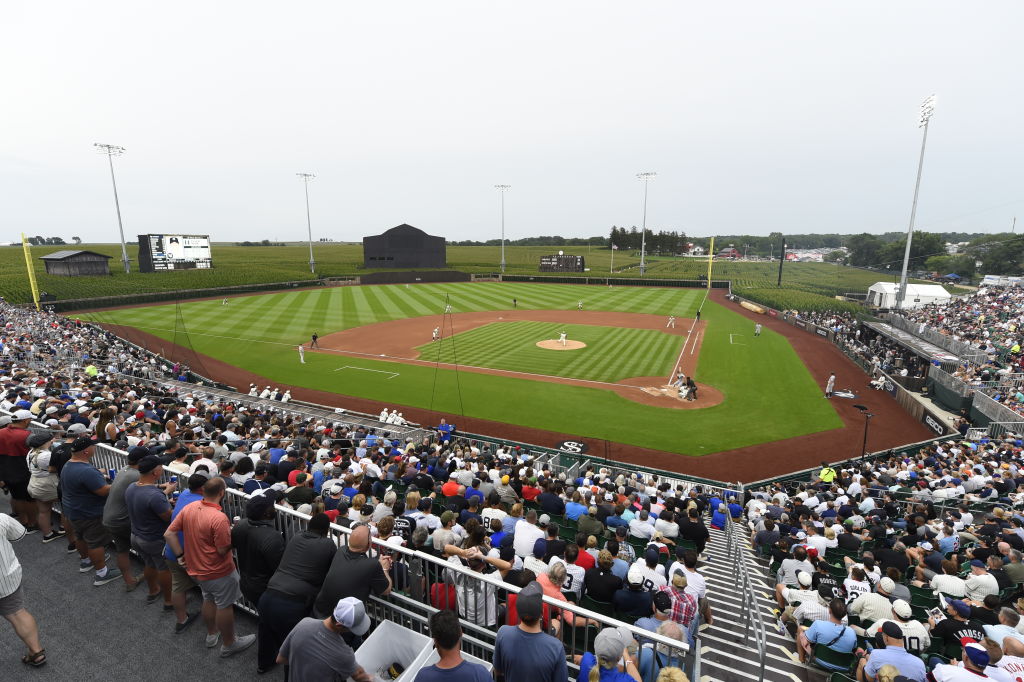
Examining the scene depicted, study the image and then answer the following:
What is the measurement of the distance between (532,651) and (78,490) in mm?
6312

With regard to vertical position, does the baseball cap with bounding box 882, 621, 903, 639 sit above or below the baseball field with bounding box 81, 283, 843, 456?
above

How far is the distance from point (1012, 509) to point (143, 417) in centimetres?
2222

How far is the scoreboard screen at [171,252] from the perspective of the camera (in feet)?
221

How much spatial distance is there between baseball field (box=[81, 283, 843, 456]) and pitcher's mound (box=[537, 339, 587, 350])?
0.64 m

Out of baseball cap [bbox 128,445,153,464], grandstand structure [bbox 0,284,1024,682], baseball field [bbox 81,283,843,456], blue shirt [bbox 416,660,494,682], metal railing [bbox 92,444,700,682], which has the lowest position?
baseball field [bbox 81,283,843,456]

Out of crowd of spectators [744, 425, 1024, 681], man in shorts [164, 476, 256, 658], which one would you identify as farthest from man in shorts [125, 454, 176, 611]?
crowd of spectators [744, 425, 1024, 681]

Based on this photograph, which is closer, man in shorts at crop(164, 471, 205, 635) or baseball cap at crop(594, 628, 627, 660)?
baseball cap at crop(594, 628, 627, 660)

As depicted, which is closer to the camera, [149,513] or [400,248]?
[149,513]

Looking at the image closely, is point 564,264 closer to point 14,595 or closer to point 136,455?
point 136,455

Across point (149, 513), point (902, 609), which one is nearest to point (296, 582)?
point (149, 513)

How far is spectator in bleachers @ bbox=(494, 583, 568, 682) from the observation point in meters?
3.79

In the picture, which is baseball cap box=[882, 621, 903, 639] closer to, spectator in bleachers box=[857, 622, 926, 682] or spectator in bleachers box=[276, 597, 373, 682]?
spectator in bleachers box=[857, 622, 926, 682]

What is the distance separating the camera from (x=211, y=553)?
5309 millimetres

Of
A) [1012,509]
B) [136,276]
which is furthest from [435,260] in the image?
[1012,509]
